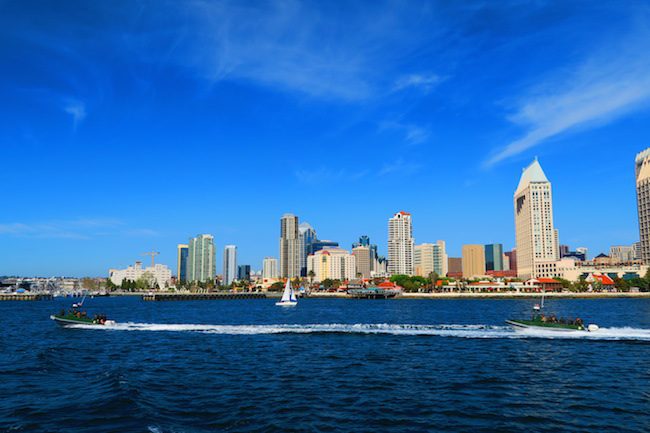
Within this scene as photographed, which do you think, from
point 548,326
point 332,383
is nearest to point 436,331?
point 548,326

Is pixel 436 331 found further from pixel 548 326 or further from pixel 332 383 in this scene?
pixel 332 383

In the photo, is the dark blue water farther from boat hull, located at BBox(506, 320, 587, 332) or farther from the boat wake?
boat hull, located at BBox(506, 320, 587, 332)

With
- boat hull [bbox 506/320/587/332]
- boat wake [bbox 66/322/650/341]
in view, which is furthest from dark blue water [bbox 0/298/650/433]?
boat hull [bbox 506/320/587/332]

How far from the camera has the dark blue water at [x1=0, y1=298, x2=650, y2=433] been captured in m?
28.0

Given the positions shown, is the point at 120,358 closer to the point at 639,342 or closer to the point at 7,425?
the point at 7,425

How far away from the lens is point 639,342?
59.4m

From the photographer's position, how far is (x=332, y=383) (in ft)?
125

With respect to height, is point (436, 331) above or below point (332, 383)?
below

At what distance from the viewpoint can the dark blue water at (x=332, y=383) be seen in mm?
27969

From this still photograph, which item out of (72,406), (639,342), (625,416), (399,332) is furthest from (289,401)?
(639,342)

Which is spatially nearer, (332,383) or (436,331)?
(332,383)

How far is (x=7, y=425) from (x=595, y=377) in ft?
132

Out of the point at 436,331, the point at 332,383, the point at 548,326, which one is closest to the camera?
the point at 332,383

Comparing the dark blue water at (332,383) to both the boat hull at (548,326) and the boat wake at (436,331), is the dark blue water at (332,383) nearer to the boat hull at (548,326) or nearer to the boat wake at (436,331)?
the boat wake at (436,331)
